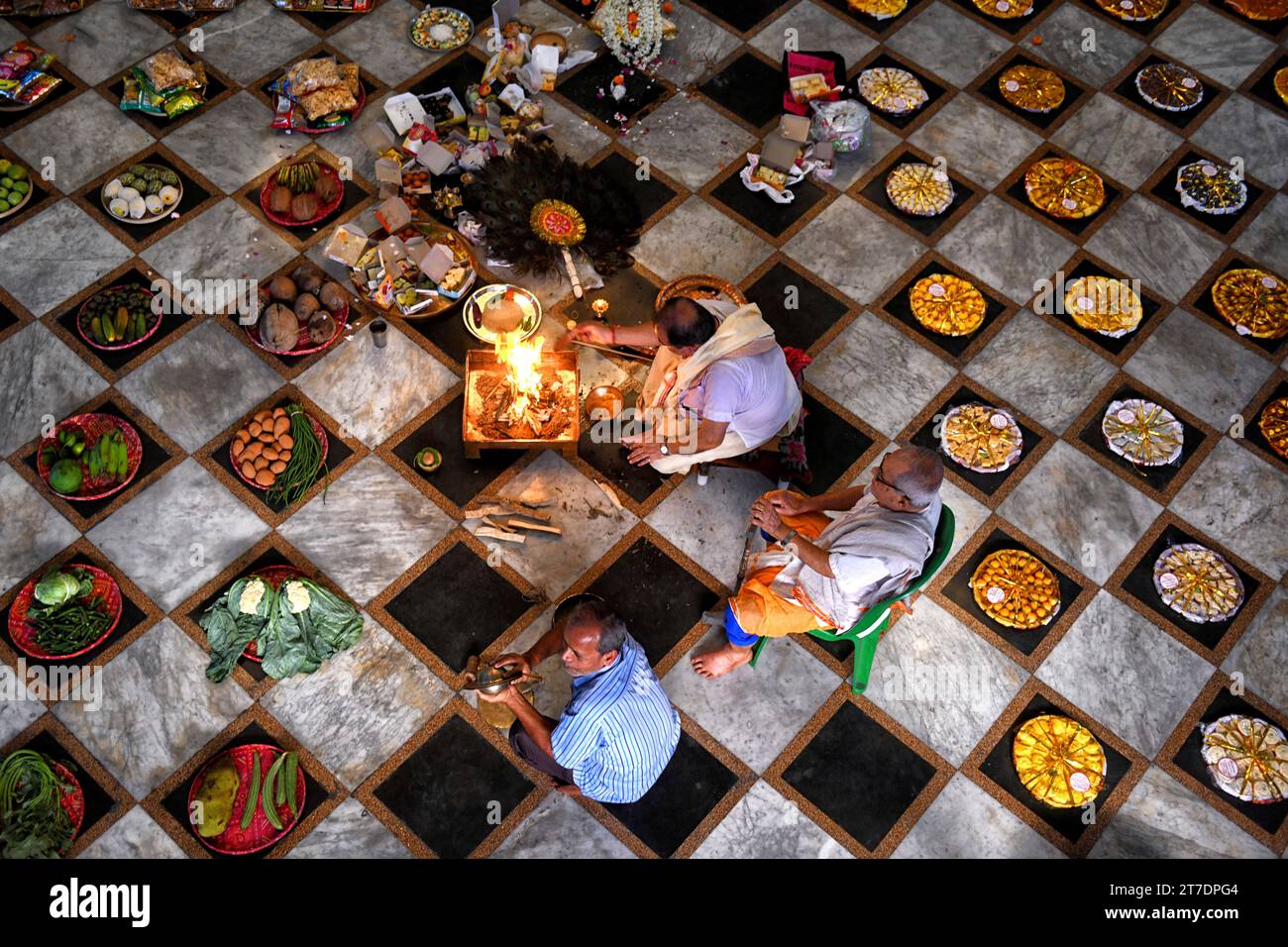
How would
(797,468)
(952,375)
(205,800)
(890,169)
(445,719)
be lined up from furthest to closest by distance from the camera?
(890,169), (952,375), (797,468), (445,719), (205,800)

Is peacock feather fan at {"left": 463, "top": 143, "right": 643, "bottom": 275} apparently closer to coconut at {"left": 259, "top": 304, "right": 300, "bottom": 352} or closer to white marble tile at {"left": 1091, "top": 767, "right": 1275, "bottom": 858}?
coconut at {"left": 259, "top": 304, "right": 300, "bottom": 352}

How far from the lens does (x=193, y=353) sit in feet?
17.8

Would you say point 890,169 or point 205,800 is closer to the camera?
point 205,800

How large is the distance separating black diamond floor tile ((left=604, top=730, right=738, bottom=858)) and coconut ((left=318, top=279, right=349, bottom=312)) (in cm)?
297

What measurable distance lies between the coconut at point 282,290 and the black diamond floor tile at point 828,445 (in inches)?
113

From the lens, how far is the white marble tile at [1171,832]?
4.55 metres

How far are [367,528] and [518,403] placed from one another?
1007 mm

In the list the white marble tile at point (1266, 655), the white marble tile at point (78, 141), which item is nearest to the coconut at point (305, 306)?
the white marble tile at point (78, 141)

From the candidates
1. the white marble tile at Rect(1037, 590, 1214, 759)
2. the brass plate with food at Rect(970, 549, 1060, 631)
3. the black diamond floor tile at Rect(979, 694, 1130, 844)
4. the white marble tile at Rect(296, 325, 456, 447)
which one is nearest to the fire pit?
the white marble tile at Rect(296, 325, 456, 447)

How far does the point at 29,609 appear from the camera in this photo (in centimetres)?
470

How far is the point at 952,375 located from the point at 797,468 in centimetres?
118

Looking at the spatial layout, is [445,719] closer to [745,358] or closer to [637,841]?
[637,841]

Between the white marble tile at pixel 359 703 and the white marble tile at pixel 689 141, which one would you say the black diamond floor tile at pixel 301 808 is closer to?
the white marble tile at pixel 359 703
